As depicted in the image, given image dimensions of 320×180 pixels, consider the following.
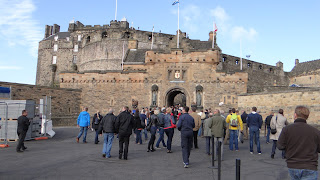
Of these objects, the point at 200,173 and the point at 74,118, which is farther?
the point at 74,118

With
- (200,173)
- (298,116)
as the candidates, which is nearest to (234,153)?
(200,173)

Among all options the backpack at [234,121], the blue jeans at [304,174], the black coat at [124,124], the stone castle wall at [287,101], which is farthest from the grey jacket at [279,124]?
the stone castle wall at [287,101]

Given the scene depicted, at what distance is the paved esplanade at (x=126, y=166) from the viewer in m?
6.21

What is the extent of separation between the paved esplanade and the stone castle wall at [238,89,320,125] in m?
9.33

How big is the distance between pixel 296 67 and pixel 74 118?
50.8 metres

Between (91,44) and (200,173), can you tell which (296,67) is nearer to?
(91,44)

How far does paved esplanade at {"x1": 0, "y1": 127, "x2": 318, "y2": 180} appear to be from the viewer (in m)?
6.21

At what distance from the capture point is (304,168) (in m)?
3.56

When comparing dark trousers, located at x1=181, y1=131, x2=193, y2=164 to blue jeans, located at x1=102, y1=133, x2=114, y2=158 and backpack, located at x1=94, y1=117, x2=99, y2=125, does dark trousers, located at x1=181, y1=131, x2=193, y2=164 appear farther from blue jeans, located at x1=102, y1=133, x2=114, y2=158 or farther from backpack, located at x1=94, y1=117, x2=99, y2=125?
backpack, located at x1=94, y1=117, x2=99, y2=125

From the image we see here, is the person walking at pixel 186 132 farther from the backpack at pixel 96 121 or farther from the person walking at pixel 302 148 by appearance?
the backpack at pixel 96 121

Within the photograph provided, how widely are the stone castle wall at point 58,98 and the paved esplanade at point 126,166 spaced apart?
14.1m

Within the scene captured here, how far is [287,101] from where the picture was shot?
19.1 metres

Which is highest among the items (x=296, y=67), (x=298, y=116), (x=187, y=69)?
(x=296, y=67)

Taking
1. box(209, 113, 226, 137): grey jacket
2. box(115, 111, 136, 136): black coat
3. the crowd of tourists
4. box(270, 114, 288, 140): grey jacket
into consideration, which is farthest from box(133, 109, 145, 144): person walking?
box(270, 114, 288, 140): grey jacket
